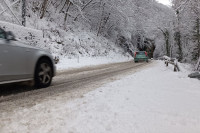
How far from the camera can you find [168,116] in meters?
2.61

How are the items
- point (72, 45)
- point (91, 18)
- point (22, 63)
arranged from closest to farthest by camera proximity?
point (22, 63) < point (72, 45) < point (91, 18)

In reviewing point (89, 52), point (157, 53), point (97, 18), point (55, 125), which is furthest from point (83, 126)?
point (157, 53)

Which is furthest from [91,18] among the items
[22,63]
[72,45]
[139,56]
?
[22,63]

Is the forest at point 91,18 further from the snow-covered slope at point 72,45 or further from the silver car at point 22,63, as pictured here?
the silver car at point 22,63

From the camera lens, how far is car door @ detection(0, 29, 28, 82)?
11.5 ft

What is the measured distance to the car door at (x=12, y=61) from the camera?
352cm

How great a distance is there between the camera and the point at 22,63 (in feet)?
13.1

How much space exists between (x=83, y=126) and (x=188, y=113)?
5.69 ft

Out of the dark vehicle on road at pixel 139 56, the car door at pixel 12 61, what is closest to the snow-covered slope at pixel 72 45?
the dark vehicle on road at pixel 139 56

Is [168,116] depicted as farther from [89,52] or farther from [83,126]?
[89,52]

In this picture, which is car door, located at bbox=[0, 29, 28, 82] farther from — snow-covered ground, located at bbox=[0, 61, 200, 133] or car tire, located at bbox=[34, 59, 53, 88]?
snow-covered ground, located at bbox=[0, 61, 200, 133]

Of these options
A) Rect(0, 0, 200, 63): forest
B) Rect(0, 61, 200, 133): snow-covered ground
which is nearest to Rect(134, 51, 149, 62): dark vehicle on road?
Rect(0, 0, 200, 63): forest

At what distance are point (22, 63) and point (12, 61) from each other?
30cm

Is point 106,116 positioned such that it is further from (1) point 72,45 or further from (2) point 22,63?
(1) point 72,45
